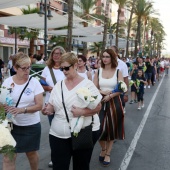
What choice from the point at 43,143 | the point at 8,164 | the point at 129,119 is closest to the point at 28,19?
the point at 129,119

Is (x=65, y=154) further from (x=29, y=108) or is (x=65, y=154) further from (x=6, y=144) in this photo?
(x=6, y=144)

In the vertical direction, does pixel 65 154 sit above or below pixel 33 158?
above

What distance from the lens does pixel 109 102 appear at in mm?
4816

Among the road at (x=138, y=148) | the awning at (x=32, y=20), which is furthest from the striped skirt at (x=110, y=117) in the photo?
the awning at (x=32, y=20)

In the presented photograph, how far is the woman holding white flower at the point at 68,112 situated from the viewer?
313 centimetres

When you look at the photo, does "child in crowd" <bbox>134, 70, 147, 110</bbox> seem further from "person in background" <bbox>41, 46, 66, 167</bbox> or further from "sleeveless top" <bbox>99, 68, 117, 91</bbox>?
"person in background" <bbox>41, 46, 66, 167</bbox>

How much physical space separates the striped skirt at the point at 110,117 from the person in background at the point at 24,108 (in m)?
1.39

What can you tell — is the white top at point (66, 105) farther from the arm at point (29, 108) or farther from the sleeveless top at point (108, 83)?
the sleeveless top at point (108, 83)

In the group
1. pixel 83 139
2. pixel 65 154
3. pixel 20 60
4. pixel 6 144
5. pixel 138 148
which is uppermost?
pixel 20 60

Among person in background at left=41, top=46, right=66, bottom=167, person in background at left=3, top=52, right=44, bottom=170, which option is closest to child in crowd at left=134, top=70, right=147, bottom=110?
person in background at left=41, top=46, right=66, bottom=167

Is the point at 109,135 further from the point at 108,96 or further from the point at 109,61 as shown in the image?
the point at 109,61

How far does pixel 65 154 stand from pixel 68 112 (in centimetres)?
47

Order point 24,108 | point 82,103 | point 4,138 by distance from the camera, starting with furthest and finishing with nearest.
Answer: point 24,108 < point 82,103 < point 4,138

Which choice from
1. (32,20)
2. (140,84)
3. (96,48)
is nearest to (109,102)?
(140,84)
